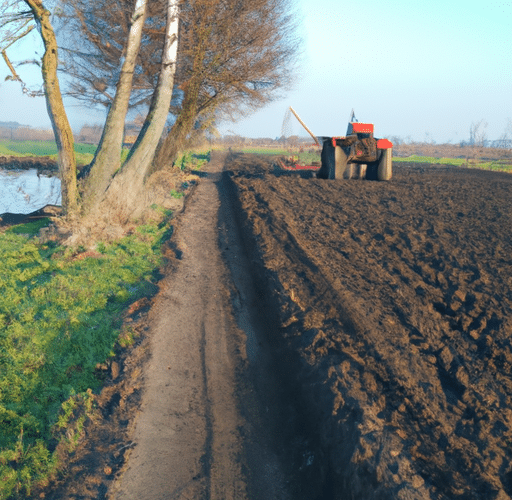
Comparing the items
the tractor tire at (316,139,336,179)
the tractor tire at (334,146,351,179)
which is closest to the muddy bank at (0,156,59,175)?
the tractor tire at (316,139,336,179)

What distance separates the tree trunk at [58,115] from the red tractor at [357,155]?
368 inches

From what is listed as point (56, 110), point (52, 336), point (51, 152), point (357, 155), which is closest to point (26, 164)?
point (51, 152)

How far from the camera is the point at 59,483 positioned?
3436 millimetres

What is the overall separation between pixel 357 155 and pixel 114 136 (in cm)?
895

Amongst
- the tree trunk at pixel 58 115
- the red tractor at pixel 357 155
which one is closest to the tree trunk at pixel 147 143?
the tree trunk at pixel 58 115

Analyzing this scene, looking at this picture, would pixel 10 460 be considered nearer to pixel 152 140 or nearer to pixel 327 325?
pixel 327 325

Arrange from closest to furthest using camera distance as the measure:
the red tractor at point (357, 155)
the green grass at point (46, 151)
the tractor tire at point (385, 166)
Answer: the red tractor at point (357, 155) < the tractor tire at point (385, 166) < the green grass at point (46, 151)

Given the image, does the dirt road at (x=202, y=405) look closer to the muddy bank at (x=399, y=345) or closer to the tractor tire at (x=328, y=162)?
the muddy bank at (x=399, y=345)

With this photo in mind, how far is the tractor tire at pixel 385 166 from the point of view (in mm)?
16531

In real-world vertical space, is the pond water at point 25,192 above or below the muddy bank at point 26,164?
below

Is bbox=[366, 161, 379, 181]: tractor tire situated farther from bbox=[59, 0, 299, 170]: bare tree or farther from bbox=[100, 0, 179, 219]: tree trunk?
bbox=[100, 0, 179, 219]: tree trunk

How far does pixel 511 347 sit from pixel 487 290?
64.0 inches

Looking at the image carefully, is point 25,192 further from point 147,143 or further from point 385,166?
point 385,166

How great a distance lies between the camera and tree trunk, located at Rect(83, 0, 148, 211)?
9812 millimetres
